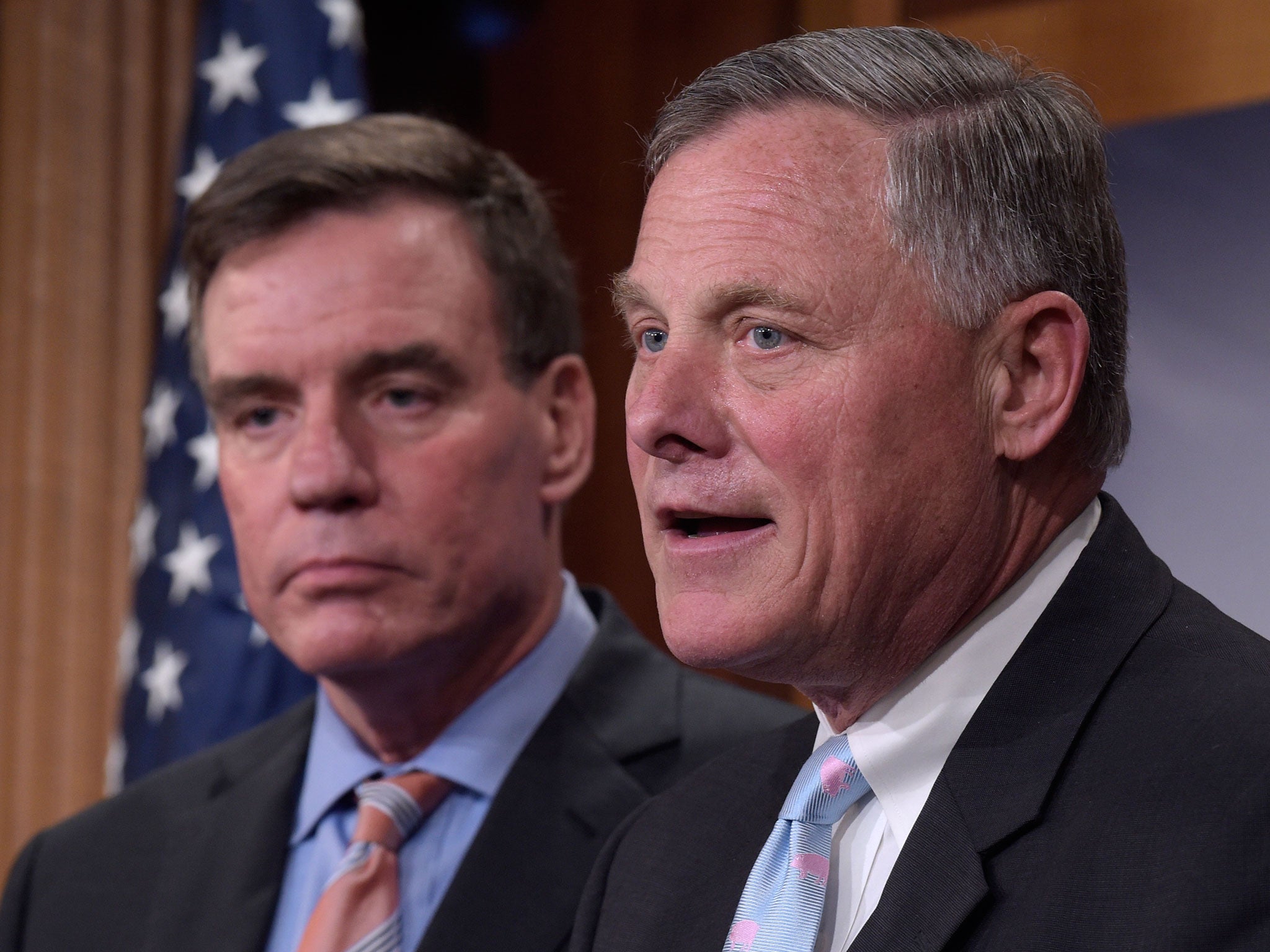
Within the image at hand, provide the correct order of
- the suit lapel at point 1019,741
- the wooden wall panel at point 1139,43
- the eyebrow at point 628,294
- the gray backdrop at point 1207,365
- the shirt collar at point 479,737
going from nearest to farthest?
the suit lapel at point 1019,741 → the eyebrow at point 628,294 → the gray backdrop at point 1207,365 → the shirt collar at point 479,737 → the wooden wall panel at point 1139,43

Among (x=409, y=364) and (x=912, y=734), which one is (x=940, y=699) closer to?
(x=912, y=734)

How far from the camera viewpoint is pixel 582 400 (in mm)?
2633

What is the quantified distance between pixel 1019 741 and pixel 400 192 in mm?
1506

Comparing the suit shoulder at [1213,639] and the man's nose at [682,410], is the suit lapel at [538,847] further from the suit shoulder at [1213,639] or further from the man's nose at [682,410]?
the suit shoulder at [1213,639]

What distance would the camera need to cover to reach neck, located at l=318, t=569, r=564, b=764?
2.33 meters

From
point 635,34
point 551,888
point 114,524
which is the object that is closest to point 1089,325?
point 551,888

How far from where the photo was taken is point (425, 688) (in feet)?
7.73

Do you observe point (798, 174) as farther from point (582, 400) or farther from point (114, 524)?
point (114, 524)

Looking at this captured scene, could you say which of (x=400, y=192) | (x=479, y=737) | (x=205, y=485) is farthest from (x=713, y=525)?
(x=205, y=485)

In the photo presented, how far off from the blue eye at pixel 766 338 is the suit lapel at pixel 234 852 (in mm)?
1312

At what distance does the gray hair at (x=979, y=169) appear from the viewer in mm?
1477

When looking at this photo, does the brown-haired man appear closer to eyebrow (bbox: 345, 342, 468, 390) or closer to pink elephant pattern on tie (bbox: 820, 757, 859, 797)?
eyebrow (bbox: 345, 342, 468, 390)

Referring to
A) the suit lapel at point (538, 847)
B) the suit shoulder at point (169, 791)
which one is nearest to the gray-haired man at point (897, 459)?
the suit lapel at point (538, 847)

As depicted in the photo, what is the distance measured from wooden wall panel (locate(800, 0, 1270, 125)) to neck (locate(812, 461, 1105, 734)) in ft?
3.69
